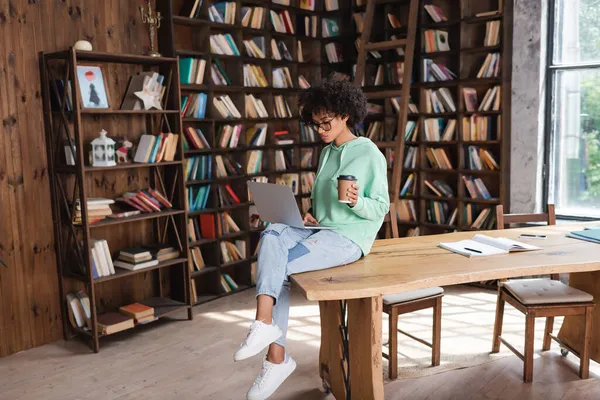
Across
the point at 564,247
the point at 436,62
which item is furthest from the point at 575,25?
the point at 564,247

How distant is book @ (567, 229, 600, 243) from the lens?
3080 millimetres

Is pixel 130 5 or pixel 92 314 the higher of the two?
pixel 130 5

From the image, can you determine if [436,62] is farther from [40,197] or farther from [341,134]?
[40,197]

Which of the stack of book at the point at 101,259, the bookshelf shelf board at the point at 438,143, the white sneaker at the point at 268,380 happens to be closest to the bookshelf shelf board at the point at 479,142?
the bookshelf shelf board at the point at 438,143

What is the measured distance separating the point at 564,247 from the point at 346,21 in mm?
3480

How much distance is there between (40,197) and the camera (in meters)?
3.83

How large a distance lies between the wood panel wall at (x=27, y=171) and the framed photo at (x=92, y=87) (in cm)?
24

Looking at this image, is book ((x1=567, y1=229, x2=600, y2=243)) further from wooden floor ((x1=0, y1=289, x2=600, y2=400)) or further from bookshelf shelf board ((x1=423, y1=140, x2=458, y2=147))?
bookshelf shelf board ((x1=423, y1=140, x2=458, y2=147))

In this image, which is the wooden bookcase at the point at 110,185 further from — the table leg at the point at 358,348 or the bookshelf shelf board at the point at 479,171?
the bookshelf shelf board at the point at 479,171

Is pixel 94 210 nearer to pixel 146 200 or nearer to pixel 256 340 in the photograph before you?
pixel 146 200

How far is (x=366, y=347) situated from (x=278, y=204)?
704 mm

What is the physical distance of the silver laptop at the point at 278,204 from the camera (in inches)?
96.0

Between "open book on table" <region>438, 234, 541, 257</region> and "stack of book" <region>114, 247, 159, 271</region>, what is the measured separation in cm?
208

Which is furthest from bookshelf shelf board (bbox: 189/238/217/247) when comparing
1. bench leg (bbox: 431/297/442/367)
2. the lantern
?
bench leg (bbox: 431/297/442/367)
